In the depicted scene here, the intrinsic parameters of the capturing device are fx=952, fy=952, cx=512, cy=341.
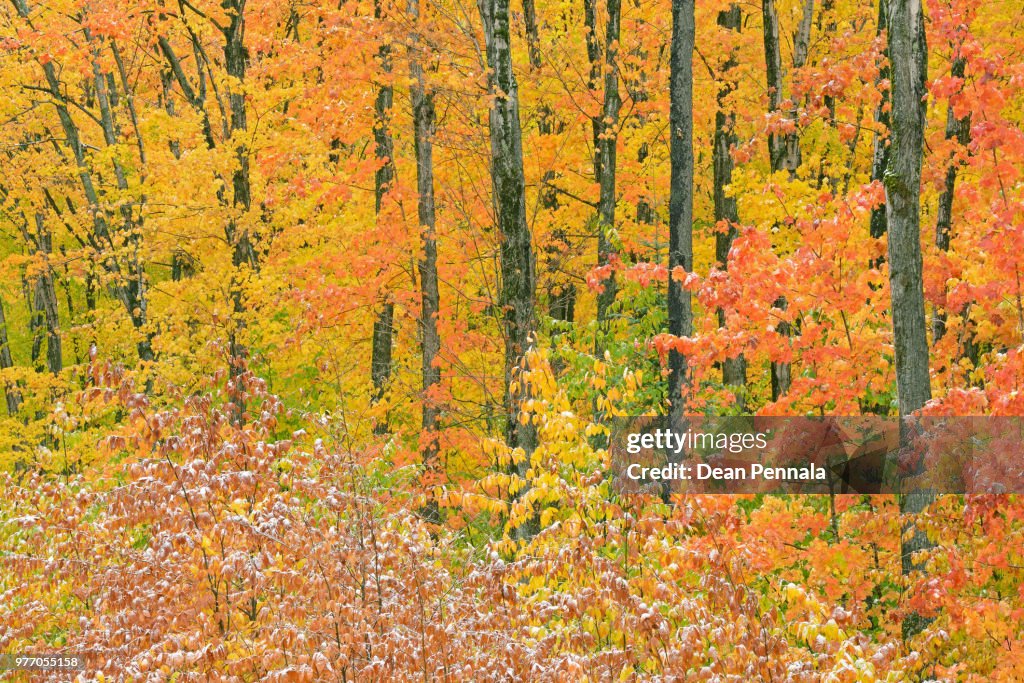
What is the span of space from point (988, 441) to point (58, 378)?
1890cm

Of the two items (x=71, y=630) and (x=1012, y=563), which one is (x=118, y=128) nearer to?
(x=71, y=630)

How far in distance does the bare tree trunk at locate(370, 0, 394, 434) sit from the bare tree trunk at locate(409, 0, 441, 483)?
26.7 inches

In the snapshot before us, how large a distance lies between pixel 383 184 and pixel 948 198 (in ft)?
30.2

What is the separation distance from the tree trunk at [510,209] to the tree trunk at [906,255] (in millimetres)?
3678

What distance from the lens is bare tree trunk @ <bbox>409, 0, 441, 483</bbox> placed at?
50.8ft

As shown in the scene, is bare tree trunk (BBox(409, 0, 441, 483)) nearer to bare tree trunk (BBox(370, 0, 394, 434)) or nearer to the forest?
the forest

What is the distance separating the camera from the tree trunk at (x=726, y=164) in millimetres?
17594

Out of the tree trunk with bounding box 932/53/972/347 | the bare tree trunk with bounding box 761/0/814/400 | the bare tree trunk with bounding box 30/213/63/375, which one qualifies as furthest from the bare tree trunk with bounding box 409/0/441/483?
the bare tree trunk with bounding box 30/213/63/375

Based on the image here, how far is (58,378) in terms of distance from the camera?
20750mm

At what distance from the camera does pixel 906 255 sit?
8.94m

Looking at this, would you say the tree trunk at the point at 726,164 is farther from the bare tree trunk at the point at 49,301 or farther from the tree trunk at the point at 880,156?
the bare tree trunk at the point at 49,301
